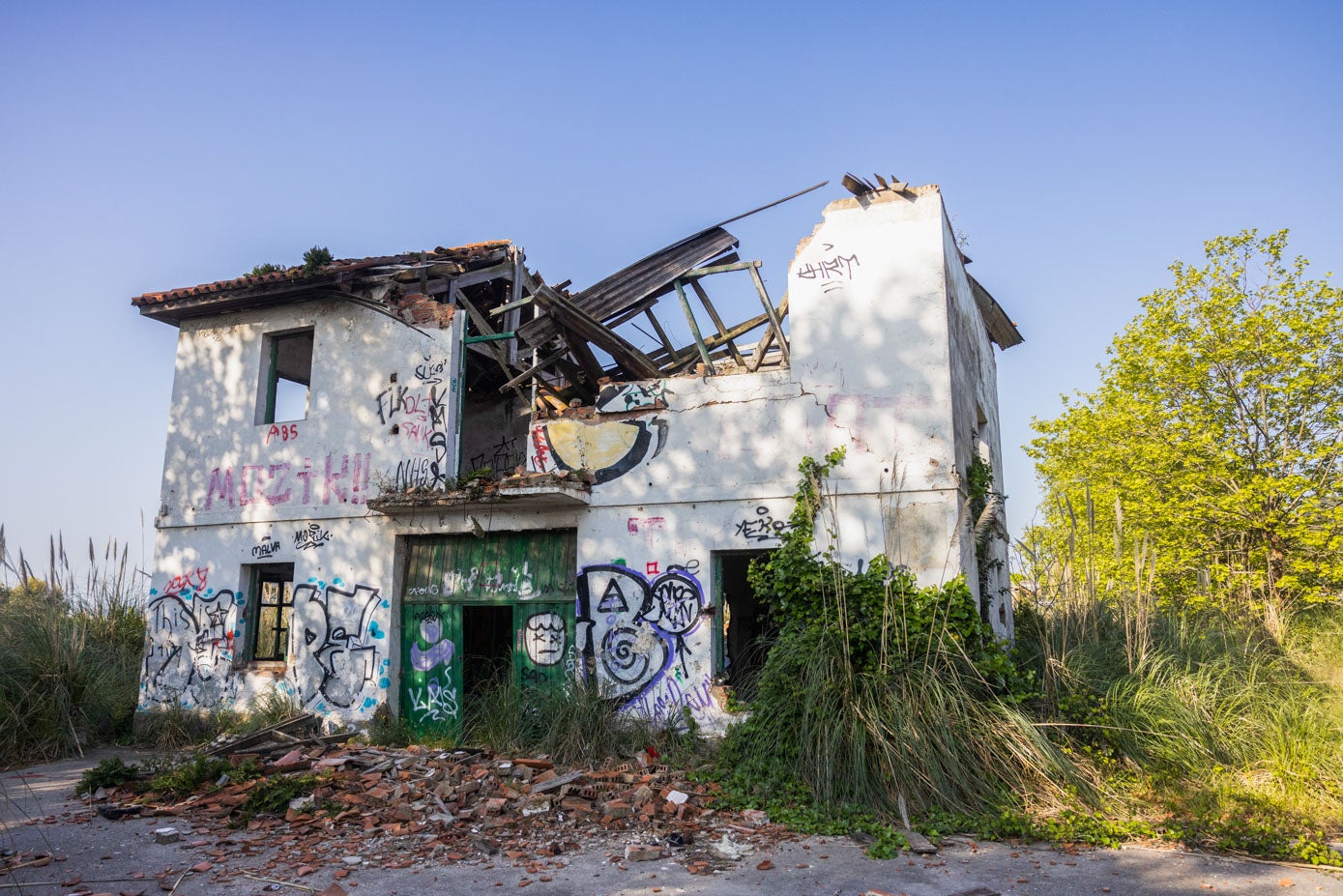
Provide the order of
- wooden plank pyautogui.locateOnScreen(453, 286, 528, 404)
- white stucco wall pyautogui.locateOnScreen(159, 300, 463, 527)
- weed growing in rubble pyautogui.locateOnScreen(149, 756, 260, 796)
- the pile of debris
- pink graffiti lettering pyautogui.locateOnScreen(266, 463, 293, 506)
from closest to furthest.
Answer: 1. the pile of debris
2. weed growing in rubble pyautogui.locateOnScreen(149, 756, 260, 796)
3. white stucco wall pyautogui.locateOnScreen(159, 300, 463, 527)
4. pink graffiti lettering pyautogui.locateOnScreen(266, 463, 293, 506)
5. wooden plank pyautogui.locateOnScreen(453, 286, 528, 404)

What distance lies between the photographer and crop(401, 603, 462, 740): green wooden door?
9.26 meters

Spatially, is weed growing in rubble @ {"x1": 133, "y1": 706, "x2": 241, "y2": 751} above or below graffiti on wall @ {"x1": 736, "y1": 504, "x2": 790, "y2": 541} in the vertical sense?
below

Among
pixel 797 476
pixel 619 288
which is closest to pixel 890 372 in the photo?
pixel 797 476

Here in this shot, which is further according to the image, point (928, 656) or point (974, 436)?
point (974, 436)

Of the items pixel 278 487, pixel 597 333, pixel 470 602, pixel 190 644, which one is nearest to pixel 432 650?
pixel 470 602

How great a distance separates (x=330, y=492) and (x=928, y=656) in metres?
7.08

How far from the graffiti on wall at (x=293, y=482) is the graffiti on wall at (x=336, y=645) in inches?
42.2

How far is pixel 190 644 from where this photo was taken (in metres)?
10.4

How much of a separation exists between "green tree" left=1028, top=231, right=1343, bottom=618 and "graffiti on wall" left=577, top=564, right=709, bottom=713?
315 inches

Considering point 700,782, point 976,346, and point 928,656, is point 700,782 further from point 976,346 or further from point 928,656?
point 976,346

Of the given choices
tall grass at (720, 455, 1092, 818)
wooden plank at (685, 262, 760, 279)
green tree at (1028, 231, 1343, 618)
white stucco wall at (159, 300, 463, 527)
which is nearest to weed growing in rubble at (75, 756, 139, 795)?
white stucco wall at (159, 300, 463, 527)

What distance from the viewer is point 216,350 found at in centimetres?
1120

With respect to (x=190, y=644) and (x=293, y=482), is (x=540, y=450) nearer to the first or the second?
(x=293, y=482)

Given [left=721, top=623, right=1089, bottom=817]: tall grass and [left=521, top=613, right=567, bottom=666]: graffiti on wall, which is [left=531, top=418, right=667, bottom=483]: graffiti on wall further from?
[left=721, top=623, right=1089, bottom=817]: tall grass
